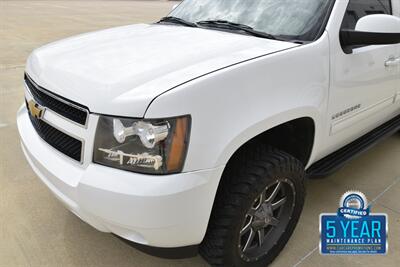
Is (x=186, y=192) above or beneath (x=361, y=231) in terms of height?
above

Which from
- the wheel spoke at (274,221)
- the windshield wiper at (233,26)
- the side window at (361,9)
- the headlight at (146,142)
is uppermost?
the side window at (361,9)

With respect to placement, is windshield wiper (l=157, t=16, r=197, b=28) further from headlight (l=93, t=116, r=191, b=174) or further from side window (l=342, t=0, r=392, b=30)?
headlight (l=93, t=116, r=191, b=174)

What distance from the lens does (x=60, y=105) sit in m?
1.89

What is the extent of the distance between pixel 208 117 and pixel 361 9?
1784 millimetres

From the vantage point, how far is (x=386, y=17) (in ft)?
7.64

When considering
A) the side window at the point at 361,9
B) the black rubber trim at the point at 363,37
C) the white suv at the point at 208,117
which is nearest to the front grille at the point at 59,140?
the white suv at the point at 208,117

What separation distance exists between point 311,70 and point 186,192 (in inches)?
41.8

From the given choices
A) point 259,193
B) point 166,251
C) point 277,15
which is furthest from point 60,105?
point 277,15

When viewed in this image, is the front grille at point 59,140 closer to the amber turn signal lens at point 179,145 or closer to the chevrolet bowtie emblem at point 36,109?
the chevrolet bowtie emblem at point 36,109

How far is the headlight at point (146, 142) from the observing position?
1622 mm

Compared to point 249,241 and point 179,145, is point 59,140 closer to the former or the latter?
point 179,145

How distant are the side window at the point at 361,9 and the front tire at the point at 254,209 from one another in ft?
Answer: 3.59

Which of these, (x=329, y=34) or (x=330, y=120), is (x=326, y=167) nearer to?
(x=330, y=120)

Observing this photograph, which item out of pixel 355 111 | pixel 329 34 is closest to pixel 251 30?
pixel 329 34
